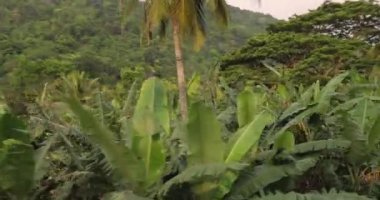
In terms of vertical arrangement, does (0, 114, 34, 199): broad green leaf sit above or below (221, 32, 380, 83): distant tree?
below

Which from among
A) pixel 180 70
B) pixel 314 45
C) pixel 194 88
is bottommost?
pixel 194 88

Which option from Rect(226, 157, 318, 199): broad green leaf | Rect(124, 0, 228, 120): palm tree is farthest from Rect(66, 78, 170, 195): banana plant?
Rect(124, 0, 228, 120): palm tree

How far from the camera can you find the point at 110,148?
22.1 feet

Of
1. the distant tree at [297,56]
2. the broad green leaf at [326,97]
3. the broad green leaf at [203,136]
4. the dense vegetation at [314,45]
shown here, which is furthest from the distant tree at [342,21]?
the broad green leaf at [203,136]

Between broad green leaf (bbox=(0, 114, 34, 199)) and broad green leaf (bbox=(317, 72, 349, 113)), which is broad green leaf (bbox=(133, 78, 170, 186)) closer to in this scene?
broad green leaf (bbox=(0, 114, 34, 199))

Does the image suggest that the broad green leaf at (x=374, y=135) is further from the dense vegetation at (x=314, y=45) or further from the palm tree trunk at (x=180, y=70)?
the dense vegetation at (x=314, y=45)

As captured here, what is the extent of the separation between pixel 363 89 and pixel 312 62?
17.3 m

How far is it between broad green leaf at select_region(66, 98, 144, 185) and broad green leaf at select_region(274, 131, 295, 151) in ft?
6.83

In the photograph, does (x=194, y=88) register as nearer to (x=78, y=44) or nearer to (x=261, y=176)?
(x=261, y=176)

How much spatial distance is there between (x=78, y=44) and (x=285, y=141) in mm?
56062

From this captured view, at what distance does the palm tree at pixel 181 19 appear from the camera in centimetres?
1395

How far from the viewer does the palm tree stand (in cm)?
1395

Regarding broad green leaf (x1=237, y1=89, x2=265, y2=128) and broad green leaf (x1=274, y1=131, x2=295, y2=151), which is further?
broad green leaf (x1=237, y1=89, x2=265, y2=128)

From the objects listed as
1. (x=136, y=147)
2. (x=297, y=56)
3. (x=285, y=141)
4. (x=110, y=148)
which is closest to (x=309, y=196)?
(x=285, y=141)
